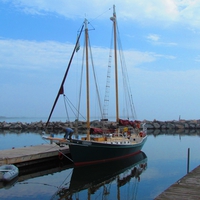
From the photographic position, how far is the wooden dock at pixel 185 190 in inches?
431

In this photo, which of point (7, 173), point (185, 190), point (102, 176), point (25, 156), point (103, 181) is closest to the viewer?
point (185, 190)

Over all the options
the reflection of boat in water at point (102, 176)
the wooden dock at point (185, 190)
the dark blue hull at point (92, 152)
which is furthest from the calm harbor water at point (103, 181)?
the wooden dock at point (185, 190)

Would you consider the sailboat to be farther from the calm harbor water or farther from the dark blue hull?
the calm harbor water

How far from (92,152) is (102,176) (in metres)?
2.67

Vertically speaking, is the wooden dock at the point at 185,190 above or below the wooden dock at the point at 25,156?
below

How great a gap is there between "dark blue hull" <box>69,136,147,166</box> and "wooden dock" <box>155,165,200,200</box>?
8.21 m

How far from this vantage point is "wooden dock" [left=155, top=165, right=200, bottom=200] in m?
10.9

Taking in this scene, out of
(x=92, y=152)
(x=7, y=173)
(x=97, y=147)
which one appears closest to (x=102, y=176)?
(x=92, y=152)

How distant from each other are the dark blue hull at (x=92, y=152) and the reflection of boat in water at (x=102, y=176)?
0.44 m

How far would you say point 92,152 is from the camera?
2088 cm

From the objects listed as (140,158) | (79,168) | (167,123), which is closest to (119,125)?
(140,158)

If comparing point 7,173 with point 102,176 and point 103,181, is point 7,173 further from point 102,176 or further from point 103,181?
point 102,176

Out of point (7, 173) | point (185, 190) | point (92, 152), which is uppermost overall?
point (92, 152)

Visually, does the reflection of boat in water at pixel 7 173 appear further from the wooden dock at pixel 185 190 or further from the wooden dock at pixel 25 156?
the wooden dock at pixel 185 190
